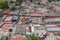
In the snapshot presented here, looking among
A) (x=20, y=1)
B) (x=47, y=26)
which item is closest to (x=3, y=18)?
(x=47, y=26)

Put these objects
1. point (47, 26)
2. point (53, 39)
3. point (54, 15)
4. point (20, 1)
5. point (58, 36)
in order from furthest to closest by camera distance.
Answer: point (20, 1)
point (54, 15)
point (47, 26)
point (58, 36)
point (53, 39)

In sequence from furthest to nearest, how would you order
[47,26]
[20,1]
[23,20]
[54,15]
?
[20,1] → [54,15] → [23,20] → [47,26]

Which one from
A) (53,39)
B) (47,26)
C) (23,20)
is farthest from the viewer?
(23,20)

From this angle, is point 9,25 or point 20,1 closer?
point 9,25

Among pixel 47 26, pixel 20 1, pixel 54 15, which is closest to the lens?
pixel 47 26

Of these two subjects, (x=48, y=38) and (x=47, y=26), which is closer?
(x=48, y=38)

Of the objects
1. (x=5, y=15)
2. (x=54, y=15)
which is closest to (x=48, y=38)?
(x=54, y=15)

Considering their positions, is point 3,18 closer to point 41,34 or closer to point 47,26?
point 47,26

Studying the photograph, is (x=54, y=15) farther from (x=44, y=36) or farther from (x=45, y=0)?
(x=45, y=0)
